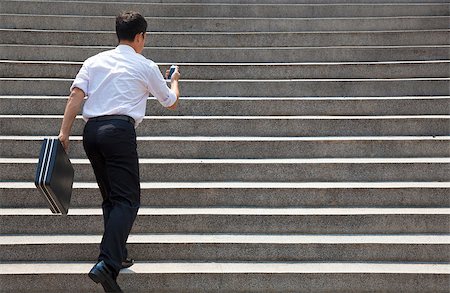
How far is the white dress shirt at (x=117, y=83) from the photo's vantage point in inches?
128

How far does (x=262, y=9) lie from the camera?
723 centimetres

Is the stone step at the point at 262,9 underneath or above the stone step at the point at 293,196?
above

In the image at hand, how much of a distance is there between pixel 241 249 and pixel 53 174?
1582 mm

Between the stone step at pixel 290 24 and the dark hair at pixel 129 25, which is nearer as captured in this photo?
the dark hair at pixel 129 25

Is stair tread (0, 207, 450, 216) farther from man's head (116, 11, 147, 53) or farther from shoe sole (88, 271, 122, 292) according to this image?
man's head (116, 11, 147, 53)

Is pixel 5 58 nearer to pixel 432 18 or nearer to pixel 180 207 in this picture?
pixel 180 207

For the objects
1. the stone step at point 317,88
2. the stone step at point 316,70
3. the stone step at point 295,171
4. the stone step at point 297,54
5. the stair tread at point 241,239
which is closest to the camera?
the stair tread at point 241,239

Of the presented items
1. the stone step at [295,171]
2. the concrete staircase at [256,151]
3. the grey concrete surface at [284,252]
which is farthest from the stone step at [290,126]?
the grey concrete surface at [284,252]

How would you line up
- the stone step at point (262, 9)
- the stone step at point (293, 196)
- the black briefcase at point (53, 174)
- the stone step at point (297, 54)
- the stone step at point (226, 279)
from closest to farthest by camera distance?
the black briefcase at point (53, 174) → the stone step at point (226, 279) → the stone step at point (293, 196) → the stone step at point (297, 54) → the stone step at point (262, 9)

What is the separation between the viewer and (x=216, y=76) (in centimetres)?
599

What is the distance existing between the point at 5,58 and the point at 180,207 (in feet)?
9.96

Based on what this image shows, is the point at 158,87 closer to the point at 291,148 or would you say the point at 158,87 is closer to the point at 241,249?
the point at 241,249

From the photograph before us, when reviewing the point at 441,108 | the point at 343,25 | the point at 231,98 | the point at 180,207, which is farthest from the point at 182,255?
the point at 343,25

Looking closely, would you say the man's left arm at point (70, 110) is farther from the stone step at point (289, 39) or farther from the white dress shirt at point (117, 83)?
the stone step at point (289, 39)
